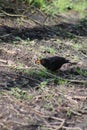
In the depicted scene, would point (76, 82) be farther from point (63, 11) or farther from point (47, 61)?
point (63, 11)

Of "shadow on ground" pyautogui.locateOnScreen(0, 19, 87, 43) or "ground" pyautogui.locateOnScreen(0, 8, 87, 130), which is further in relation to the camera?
"shadow on ground" pyautogui.locateOnScreen(0, 19, 87, 43)

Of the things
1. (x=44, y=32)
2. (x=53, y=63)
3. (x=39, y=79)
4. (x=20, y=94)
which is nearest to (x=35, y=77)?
(x=39, y=79)

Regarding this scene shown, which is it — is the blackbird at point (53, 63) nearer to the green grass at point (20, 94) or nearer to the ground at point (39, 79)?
the ground at point (39, 79)

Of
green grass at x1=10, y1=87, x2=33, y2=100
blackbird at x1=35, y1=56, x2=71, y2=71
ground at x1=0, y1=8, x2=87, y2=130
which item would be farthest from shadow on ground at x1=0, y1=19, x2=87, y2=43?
green grass at x1=10, y1=87, x2=33, y2=100

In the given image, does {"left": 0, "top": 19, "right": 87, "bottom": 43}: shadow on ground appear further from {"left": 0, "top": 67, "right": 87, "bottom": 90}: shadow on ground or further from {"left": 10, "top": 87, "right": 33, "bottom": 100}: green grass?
{"left": 10, "top": 87, "right": 33, "bottom": 100}: green grass

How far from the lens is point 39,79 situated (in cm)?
421

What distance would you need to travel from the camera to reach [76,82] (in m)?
4.27

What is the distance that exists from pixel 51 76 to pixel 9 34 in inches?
68.4

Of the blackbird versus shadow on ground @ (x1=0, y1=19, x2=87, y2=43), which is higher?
the blackbird

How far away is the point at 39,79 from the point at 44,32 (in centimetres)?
226

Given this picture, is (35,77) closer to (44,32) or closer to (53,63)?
(53,63)

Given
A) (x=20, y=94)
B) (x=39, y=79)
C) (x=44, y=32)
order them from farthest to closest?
(x=44, y=32) < (x=39, y=79) < (x=20, y=94)

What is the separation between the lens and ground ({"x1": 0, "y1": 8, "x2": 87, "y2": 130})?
3.36m

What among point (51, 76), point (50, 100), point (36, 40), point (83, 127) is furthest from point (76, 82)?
point (36, 40)
